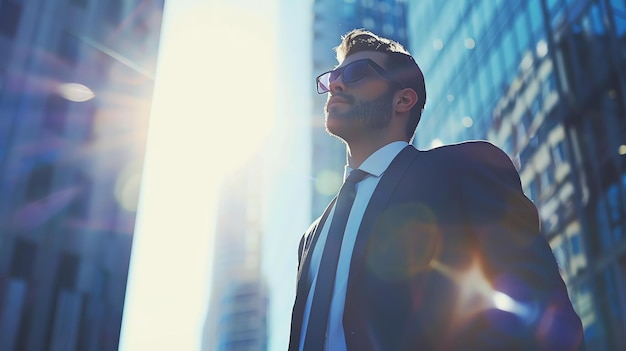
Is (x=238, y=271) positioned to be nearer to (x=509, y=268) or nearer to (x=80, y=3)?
(x=80, y=3)

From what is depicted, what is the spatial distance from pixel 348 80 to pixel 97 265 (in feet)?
91.1

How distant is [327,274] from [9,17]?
25.4 m

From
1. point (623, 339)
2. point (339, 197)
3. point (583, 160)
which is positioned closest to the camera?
point (339, 197)

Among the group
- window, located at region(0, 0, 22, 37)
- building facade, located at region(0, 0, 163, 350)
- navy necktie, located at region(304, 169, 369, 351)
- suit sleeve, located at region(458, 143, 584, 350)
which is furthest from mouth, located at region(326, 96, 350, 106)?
window, located at region(0, 0, 22, 37)

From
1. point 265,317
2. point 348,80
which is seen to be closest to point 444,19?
point 348,80

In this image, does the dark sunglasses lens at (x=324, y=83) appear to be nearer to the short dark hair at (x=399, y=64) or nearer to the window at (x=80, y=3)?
the short dark hair at (x=399, y=64)

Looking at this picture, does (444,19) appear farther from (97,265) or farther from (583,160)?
(97,265)

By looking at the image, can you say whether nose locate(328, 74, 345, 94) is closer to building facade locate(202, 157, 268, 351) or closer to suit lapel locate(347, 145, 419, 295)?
→ suit lapel locate(347, 145, 419, 295)

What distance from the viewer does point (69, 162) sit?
85.6ft

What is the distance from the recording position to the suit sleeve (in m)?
1.67

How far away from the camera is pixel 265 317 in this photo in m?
138

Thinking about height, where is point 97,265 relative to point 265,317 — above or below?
above

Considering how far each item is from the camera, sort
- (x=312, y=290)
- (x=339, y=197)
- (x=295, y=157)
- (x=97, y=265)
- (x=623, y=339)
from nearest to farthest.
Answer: (x=312, y=290), (x=339, y=197), (x=623, y=339), (x=97, y=265), (x=295, y=157)

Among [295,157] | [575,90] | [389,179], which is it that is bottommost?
[389,179]
